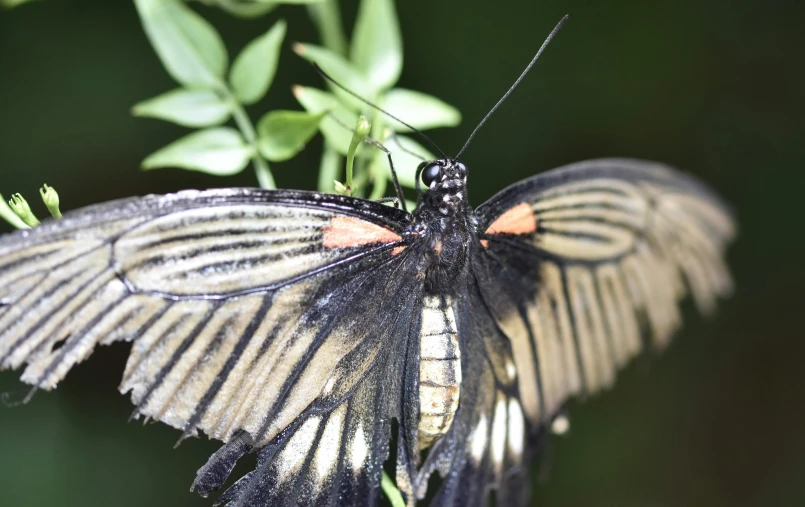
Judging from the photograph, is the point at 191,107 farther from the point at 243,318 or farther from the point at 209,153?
the point at 243,318

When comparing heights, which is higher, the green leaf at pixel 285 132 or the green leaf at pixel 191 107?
the green leaf at pixel 191 107

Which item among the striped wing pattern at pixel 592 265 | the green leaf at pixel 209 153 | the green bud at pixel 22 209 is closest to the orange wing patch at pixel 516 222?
the striped wing pattern at pixel 592 265

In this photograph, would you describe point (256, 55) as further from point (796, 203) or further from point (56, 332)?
point (796, 203)

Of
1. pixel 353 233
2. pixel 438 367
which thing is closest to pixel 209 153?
pixel 353 233

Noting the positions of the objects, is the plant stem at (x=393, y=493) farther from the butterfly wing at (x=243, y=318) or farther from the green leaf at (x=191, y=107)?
the green leaf at (x=191, y=107)

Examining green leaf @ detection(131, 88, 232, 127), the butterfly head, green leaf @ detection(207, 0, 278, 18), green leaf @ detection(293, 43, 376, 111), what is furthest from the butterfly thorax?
green leaf @ detection(207, 0, 278, 18)

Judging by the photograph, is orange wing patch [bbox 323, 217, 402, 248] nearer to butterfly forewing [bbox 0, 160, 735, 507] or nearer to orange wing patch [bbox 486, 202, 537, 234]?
butterfly forewing [bbox 0, 160, 735, 507]
